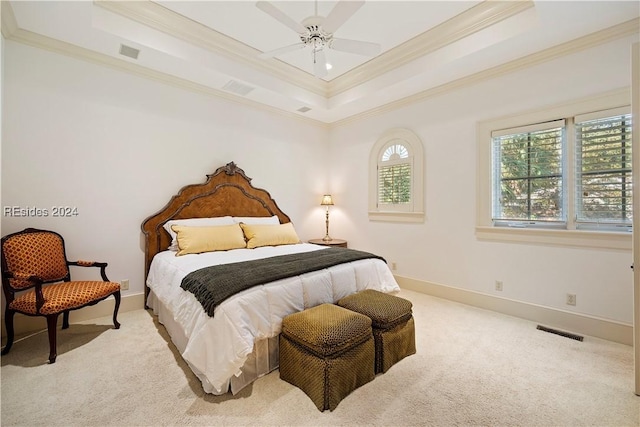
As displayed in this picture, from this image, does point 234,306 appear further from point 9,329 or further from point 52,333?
point 9,329

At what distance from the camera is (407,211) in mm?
4238

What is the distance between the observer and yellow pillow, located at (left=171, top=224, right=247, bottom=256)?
10.4ft

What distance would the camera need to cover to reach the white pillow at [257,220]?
402cm

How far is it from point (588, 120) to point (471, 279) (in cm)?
199

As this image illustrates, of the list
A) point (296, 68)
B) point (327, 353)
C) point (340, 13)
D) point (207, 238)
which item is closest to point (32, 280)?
point (207, 238)

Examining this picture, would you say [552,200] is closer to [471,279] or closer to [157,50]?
[471,279]

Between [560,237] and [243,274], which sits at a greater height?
[560,237]

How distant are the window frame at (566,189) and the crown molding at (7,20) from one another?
462 centimetres

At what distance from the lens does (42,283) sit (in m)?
2.36

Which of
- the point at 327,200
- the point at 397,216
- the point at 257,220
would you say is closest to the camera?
the point at 257,220

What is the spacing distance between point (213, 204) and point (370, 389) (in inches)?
117

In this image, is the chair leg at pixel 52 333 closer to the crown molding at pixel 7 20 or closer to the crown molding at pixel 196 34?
the crown molding at pixel 7 20

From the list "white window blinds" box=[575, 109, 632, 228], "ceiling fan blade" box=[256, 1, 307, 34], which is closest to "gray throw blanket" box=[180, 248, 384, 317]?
"ceiling fan blade" box=[256, 1, 307, 34]

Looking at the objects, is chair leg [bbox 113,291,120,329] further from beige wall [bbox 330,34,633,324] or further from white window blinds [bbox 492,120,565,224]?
white window blinds [bbox 492,120,565,224]
